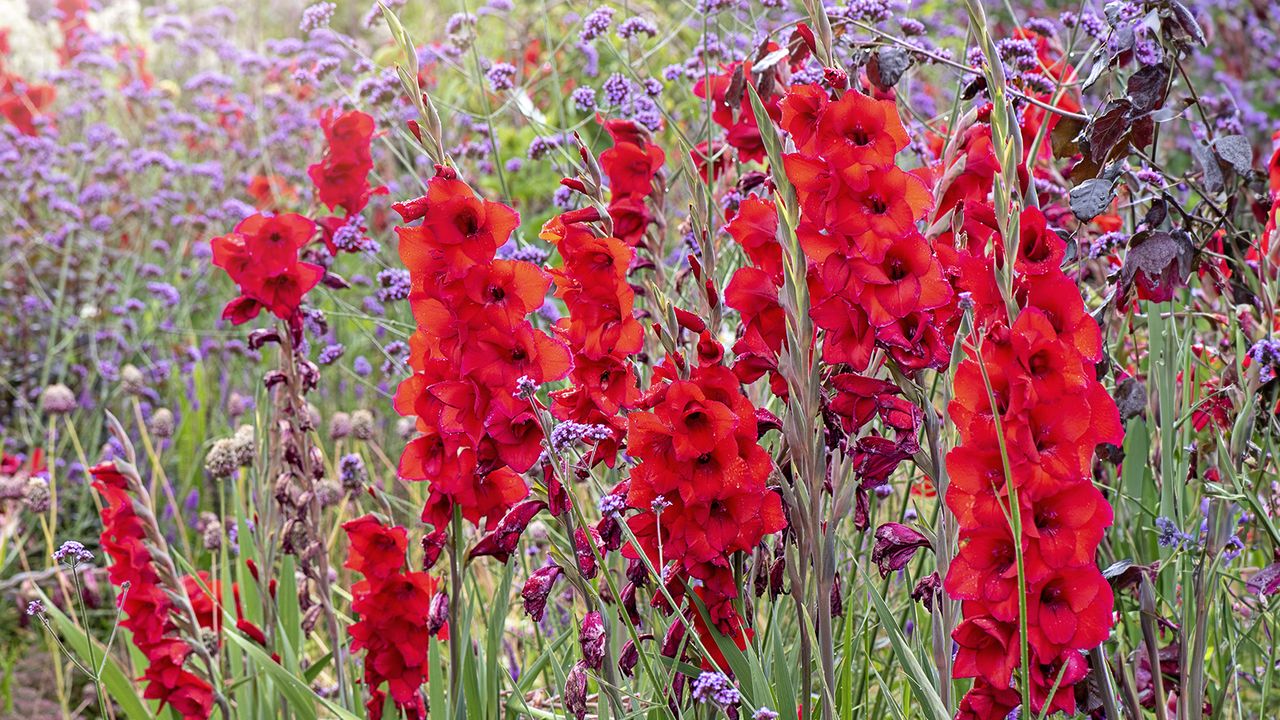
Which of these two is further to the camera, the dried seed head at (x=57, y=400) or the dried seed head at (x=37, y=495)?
the dried seed head at (x=57, y=400)

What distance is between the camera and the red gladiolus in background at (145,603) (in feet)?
6.96

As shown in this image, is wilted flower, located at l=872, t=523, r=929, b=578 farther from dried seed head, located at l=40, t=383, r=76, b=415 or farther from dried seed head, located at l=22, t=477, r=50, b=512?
dried seed head, located at l=40, t=383, r=76, b=415

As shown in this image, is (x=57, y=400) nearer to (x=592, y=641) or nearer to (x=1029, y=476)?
(x=592, y=641)

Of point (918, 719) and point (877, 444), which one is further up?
point (877, 444)

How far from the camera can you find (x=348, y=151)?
2305 millimetres

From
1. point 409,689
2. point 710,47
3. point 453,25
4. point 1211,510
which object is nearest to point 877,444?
point 1211,510

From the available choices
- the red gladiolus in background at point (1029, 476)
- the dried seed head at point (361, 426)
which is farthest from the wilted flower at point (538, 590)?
the dried seed head at point (361, 426)

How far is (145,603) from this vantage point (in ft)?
7.09

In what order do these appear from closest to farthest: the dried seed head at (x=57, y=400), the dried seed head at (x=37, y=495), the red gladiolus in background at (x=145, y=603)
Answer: the red gladiolus in background at (x=145, y=603), the dried seed head at (x=37, y=495), the dried seed head at (x=57, y=400)

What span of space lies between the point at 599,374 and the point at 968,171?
0.52m

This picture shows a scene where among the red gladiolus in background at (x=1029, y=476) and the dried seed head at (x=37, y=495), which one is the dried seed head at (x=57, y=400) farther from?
the red gladiolus in background at (x=1029, y=476)

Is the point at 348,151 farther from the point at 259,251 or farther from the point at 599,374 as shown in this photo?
the point at 599,374

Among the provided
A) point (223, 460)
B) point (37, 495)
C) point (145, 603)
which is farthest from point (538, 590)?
point (37, 495)

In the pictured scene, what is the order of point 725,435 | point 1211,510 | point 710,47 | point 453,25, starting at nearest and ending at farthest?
point 725,435
point 1211,510
point 710,47
point 453,25
